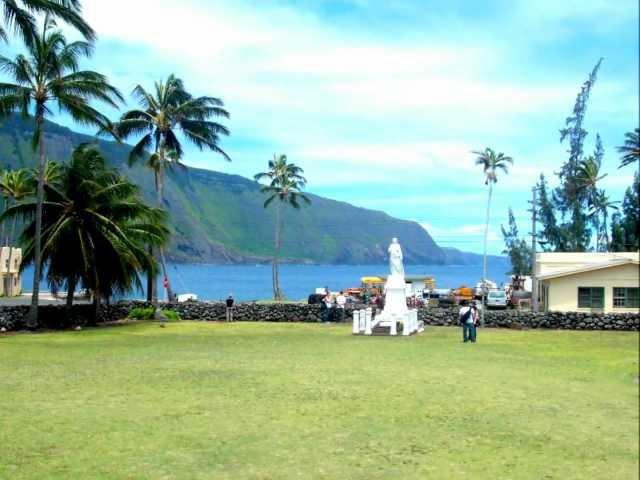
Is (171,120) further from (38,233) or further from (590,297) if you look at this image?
(590,297)

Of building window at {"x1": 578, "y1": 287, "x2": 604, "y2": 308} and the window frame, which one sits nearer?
the window frame

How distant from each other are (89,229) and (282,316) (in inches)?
448

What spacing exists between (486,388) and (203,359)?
8.03m

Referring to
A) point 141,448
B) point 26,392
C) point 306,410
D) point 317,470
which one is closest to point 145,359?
point 26,392

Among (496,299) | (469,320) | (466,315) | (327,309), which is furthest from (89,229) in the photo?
(496,299)

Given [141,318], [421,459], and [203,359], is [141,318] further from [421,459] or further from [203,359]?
[421,459]

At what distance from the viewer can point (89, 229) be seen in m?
31.0

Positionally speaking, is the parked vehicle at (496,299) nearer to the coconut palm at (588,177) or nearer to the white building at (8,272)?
the coconut palm at (588,177)

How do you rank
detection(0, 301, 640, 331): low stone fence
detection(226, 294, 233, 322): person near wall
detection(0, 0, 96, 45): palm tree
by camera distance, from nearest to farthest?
detection(0, 0, 96, 45): palm tree < detection(0, 301, 640, 331): low stone fence < detection(226, 294, 233, 322): person near wall

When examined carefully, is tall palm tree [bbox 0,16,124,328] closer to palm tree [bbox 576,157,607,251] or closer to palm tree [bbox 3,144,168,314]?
palm tree [bbox 3,144,168,314]

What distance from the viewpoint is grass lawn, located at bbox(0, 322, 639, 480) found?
8.40 meters

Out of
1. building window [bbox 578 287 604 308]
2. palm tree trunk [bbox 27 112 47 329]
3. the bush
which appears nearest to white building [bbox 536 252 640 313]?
building window [bbox 578 287 604 308]

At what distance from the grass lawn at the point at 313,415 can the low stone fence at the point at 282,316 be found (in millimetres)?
10978

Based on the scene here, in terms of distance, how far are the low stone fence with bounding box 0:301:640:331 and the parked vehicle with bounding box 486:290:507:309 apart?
51.1 feet
